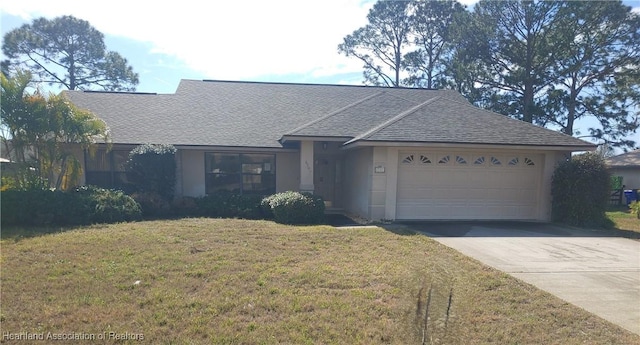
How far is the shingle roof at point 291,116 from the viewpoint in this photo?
11.0m

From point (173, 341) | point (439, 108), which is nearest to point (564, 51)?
point (439, 108)

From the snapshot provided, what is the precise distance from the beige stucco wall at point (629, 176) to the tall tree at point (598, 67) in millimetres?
4877

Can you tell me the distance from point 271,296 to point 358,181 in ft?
26.9

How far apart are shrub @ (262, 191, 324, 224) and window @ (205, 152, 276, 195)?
119 inches

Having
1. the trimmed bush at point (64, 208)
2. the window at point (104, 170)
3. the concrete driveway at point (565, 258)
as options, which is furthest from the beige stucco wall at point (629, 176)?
the window at point (104, 170)

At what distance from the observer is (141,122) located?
45.5 ft

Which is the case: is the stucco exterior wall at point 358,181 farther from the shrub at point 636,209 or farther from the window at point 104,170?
the shrub at point 636,209

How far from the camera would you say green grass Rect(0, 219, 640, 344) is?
12.0 ft

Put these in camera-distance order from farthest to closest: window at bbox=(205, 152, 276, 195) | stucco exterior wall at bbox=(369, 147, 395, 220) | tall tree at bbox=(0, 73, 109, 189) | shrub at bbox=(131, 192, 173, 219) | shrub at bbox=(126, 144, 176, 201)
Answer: window at bbox=(205, 152, 276, 195)
shrub at bbox=(126, 144, 176, 201)
shrub at bbox=(131, 192, 173, 219)
stucco exterior wall at bbox=(369, 147, 395, 220)
tall tree at bbox=(0, 73, 109, 189)

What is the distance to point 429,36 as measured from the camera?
31172mm

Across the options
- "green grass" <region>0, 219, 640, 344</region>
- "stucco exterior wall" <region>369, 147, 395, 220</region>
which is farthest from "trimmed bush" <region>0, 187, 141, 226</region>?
"stucco exterior wall" <region>369, 147, 395, 220</region>

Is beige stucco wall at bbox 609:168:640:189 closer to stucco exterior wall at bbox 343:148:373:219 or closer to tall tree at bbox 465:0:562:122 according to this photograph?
tall tree at bbox 465:0:562:122

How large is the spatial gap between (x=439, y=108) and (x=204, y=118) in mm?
9662

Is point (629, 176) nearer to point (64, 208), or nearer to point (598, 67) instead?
point (598, 67)
